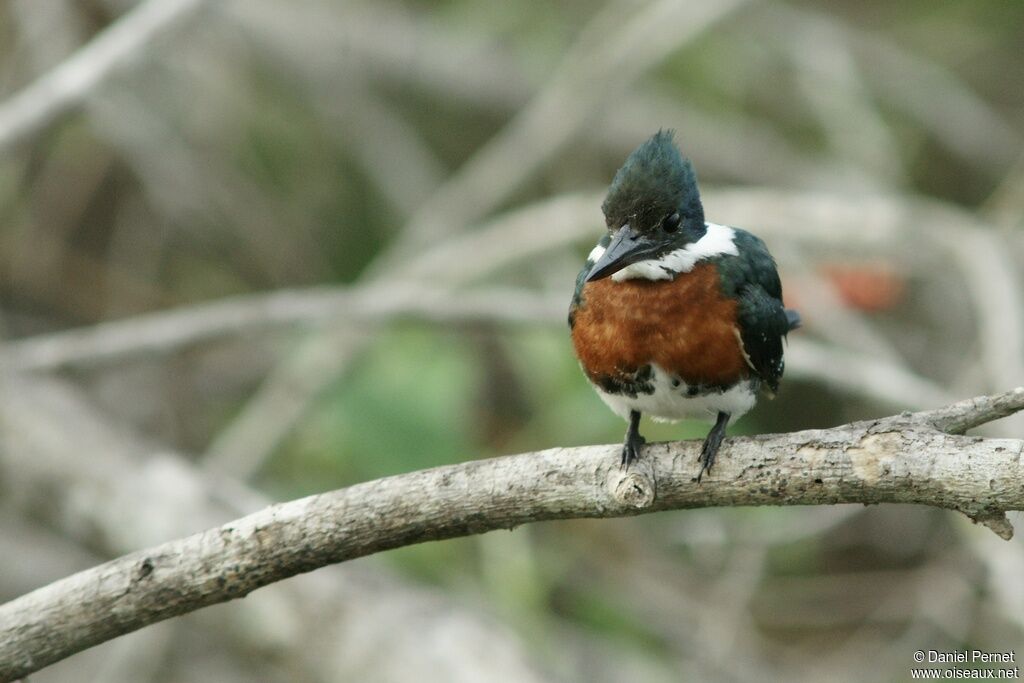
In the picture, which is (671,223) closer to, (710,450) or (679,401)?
(679,401)

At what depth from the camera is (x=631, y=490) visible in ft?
8.50

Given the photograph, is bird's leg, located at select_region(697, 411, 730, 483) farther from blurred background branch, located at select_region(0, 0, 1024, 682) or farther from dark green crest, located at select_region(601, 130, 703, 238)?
blurred background branch, located at select_region(0, 0, 1024, 682)

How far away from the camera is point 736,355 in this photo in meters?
3.28

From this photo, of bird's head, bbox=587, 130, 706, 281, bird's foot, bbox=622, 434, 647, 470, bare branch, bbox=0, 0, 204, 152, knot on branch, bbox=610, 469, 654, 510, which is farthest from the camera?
bare branch, bbox=0, 0, 204, 152

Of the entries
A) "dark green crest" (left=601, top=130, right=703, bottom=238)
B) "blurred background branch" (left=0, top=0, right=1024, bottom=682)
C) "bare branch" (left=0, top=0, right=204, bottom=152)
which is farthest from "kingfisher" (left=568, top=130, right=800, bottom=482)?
"bare branch" (left=0, top=0, right=204, bottom=152)

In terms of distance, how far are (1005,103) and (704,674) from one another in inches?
204

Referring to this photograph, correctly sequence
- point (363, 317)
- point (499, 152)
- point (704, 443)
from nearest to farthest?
point (704, 443)
point (363, 317)
point (499, 152)

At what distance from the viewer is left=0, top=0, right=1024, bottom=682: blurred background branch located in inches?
196

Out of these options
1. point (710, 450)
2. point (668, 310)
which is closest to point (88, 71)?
point (668, 310)

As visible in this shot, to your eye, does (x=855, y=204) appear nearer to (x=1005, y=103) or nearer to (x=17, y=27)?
(x=1005, y=103)

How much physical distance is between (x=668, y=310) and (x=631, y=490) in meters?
0.80

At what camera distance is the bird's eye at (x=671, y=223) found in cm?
342

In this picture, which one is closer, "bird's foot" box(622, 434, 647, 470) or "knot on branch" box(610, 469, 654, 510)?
"knot on branch" box(610, 469, 654, 510)

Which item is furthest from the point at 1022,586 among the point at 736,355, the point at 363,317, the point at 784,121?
the point at 784,121
